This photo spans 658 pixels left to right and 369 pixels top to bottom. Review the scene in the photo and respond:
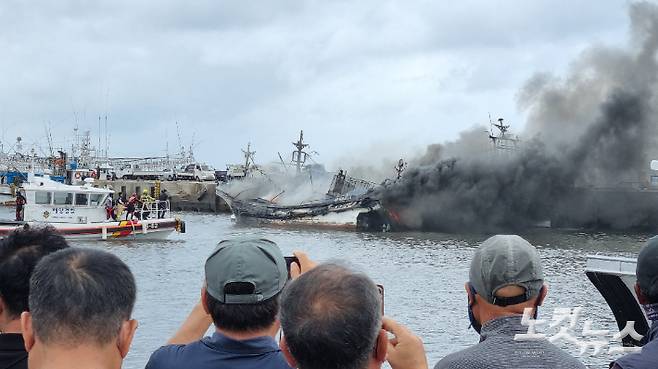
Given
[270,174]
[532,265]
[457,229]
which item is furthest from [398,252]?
[270,174]

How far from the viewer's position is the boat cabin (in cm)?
3672

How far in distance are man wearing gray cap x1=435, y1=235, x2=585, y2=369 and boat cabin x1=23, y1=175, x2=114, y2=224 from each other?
118 ft

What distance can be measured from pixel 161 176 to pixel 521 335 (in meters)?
115

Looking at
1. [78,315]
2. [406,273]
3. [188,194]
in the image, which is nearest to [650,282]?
[78,315]

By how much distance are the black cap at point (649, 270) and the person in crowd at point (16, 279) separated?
2.82 m

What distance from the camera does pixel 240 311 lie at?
3234 mm

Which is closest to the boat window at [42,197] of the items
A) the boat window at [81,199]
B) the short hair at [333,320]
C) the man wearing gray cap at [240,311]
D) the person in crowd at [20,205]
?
the person in crowd at [20,205]

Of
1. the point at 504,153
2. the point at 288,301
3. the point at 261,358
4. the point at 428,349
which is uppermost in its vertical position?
the point at 504,153

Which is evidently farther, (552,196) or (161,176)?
(161,176)

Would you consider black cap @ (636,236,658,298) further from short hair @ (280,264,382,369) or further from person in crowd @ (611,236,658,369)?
short hair @ (280,264,382,369)

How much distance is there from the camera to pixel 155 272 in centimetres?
2812

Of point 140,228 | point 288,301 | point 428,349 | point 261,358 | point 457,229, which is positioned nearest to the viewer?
point 288,301

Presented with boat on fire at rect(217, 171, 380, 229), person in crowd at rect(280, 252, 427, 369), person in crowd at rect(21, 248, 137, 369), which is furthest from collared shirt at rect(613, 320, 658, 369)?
boat on fire at rect(217, 171, 380, 229)

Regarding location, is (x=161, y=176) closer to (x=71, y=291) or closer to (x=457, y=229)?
(x=457, y=229)
